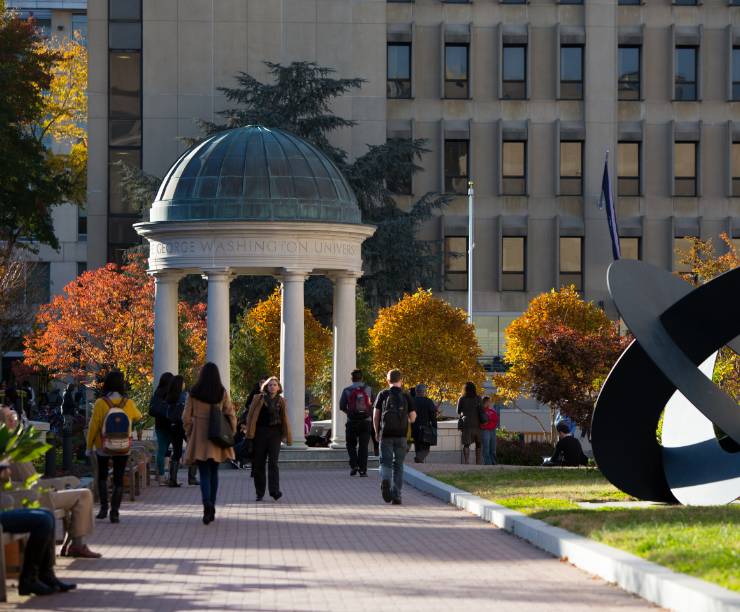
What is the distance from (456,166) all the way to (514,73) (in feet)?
15.1

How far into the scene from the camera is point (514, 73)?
7169cm

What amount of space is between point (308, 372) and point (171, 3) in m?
21.6

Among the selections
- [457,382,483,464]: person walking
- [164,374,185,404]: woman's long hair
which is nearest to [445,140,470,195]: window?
[457,382,483,464]: person walking

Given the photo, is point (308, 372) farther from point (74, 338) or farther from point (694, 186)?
point (694, 186)

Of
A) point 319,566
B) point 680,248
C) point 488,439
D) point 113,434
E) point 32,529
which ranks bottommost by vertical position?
point 319,566

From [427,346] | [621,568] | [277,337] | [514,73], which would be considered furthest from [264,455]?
[514,73]

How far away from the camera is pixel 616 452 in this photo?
20047 millimetres

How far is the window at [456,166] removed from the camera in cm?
7106

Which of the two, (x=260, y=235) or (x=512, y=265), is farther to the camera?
(x=512, y=265)

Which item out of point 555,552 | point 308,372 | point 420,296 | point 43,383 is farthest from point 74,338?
point 555,552

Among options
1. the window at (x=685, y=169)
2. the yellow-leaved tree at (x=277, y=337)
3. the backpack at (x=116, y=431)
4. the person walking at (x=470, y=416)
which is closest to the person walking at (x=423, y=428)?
the person walking at (x=470, y=416)

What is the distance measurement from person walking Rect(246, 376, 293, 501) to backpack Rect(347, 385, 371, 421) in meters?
6.22

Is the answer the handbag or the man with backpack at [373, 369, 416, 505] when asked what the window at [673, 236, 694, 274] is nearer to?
the man with backpack at [373, 369, 416, 505]

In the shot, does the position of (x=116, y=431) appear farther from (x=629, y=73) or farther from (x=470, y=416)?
(x=629, y=73)
